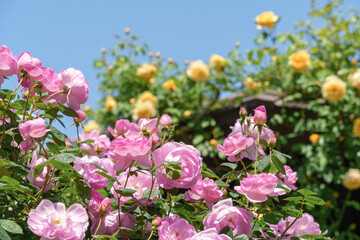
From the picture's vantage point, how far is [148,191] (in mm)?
912

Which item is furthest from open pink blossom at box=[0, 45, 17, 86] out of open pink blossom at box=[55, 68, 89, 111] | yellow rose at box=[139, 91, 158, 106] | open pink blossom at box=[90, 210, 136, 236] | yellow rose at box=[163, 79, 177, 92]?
yellow rose at box=[163, 79, 177, 92]

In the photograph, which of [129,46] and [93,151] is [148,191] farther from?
[129,46]

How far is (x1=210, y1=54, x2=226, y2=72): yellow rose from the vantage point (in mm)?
3503

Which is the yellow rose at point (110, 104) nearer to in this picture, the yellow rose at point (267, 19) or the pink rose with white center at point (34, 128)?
the yellow rose at point (267, 19)

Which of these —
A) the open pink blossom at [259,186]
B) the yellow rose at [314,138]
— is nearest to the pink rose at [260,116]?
the open pink blossom at [259,186]

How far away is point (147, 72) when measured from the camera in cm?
362

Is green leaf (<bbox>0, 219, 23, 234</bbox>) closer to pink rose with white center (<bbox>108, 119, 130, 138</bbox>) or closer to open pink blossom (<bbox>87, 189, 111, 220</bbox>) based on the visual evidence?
open pink blossom (<bbox>87, 189, 111, 220</bbox>)

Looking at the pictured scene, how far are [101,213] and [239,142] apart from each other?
1.15 feet

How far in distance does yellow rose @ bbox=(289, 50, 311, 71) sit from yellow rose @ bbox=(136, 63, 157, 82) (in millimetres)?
1147

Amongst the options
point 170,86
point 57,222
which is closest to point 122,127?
point 57,222

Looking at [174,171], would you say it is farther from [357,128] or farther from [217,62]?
[217,62]

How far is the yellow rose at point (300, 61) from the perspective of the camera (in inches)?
127

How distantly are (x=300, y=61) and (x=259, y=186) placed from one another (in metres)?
2.59

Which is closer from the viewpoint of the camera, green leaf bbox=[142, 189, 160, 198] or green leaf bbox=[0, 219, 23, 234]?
green leaf bbox=[0, 219, 23, 234]
